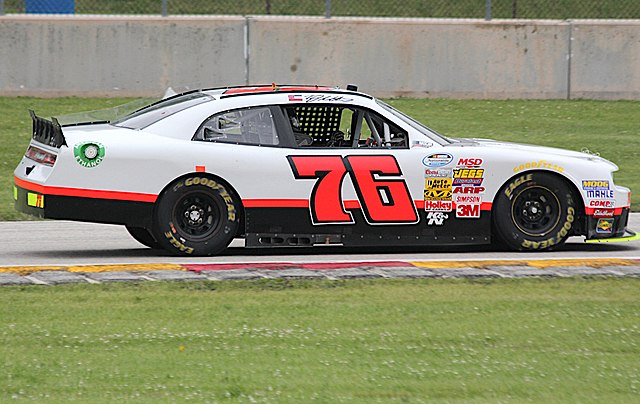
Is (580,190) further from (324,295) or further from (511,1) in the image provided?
→ (511,1)

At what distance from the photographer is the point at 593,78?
66.8 ft

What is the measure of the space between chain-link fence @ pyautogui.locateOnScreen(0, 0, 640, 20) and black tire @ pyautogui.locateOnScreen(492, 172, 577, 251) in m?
10.2

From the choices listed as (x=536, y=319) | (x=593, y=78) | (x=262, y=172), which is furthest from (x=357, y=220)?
(x=593, y=78)

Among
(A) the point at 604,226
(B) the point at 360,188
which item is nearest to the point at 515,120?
(A) the point at 604,226

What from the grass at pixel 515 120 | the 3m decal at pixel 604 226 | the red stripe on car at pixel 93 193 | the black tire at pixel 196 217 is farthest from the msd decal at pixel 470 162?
the grass at pixel 515 120

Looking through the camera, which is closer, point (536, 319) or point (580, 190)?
point (536, 319)

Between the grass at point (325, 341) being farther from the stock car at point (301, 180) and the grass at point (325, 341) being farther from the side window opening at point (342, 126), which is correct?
the side window opening at point (342, 126)

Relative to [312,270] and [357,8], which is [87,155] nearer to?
[312,270]

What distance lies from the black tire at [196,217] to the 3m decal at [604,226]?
3.01m

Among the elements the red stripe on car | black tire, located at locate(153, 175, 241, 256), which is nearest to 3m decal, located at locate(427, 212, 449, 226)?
black tire, located at locate(153, 175, 241, 256)

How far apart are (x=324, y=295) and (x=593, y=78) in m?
13.2

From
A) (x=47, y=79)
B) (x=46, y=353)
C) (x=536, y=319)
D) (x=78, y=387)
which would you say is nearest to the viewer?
(x=78, y=387)

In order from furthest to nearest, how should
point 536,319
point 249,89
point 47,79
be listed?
point 47,79, point 249,89, point 536,319

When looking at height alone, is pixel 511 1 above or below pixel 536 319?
above
